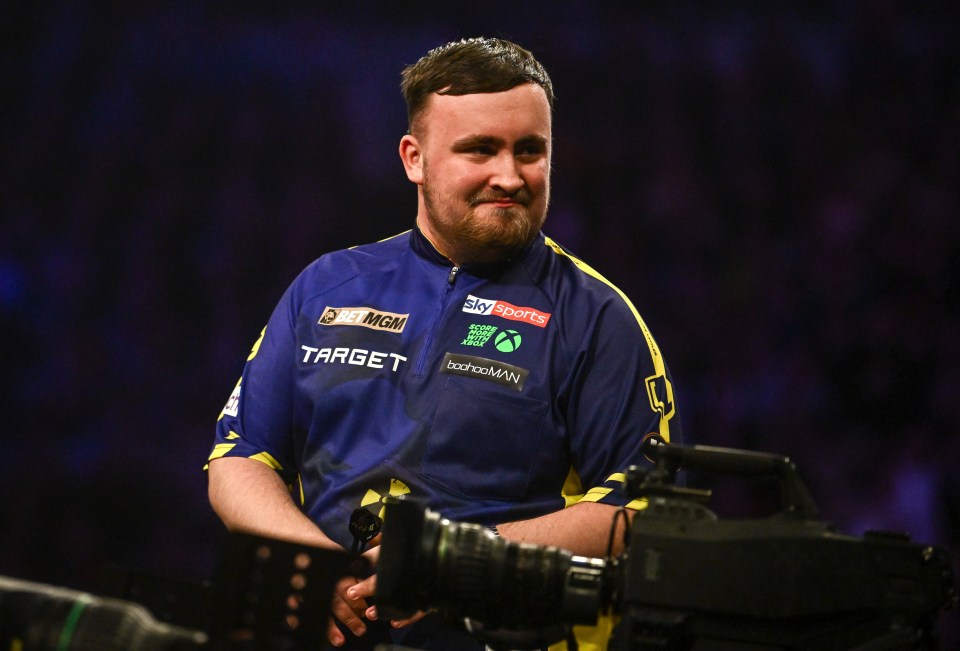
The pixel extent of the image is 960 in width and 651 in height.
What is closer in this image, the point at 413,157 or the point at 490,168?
the point at 490,168

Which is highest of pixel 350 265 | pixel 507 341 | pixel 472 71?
pixel 472 71

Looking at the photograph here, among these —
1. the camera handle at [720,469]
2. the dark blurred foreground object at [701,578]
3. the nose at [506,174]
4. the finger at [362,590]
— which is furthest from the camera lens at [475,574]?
the nose at [506,174]

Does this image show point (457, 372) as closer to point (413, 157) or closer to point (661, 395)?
point (661, 395)

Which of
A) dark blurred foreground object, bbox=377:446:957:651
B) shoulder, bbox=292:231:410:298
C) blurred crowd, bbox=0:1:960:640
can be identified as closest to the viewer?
dark blurred foreground object, bbox=377:446:957:651

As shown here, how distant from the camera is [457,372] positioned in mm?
1726

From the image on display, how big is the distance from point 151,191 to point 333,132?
0.55 meters

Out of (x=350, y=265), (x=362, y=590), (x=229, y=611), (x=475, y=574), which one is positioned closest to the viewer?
(x=229, y=611)

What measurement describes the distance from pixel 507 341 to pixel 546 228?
1346 millimetres

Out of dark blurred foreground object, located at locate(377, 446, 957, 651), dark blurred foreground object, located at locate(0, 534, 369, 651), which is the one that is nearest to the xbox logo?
dark blurred foreground object, located at locate(377, 446, 957, 651)

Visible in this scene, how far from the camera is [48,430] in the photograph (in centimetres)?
294

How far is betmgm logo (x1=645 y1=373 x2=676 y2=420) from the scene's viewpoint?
1.72 meters

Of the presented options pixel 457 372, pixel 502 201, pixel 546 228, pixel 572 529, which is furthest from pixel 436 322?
pixel 546 228

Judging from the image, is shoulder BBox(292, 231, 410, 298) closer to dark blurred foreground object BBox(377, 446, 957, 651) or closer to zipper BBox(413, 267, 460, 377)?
zipper BBox(413, 267, 460, 377)

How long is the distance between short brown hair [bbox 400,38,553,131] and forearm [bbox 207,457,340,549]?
0.71 meters
